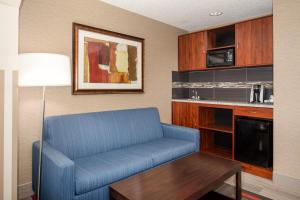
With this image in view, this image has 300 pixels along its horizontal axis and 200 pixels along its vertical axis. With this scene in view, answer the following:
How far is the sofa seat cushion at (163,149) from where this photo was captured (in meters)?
2.39

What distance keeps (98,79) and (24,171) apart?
1390 millimetres

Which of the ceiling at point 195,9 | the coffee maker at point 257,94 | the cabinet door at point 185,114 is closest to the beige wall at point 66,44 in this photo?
the ceiling at point 195,9

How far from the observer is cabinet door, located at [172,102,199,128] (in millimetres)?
3661

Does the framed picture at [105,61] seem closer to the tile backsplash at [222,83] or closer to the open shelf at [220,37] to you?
the tile backsplash at [222,83]

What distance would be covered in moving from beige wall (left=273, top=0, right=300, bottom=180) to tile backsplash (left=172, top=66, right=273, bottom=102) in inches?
31.5

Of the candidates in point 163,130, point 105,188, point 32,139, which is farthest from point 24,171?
point 163,130

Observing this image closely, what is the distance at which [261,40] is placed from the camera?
119 inches

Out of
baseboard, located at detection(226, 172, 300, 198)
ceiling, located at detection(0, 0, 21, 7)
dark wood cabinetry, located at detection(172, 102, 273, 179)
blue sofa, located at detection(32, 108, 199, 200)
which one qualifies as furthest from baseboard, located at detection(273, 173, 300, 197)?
ceiling, located at detection(0, 0, 21, 7)

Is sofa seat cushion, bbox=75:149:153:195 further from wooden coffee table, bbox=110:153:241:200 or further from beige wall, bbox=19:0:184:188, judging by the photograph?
beige wall, bbox=19:0:184:188

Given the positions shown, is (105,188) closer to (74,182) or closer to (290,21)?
(74,182)

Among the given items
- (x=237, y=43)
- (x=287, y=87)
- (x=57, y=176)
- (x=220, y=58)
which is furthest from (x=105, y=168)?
(x=237, y=43)

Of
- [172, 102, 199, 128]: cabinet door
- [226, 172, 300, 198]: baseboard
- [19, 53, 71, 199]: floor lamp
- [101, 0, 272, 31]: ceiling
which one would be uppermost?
[101, 0, 272, 31]: ceiling

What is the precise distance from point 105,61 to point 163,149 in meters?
1.44

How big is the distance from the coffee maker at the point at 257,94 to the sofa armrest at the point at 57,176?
290 centimetres
